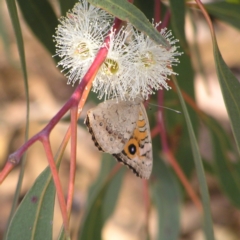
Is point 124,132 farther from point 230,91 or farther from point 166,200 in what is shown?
point 166,200

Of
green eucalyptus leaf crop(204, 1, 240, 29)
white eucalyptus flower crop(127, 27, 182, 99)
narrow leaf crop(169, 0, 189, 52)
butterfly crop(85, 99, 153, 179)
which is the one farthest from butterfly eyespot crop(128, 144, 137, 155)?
green eucalyptus leaf crop(204, 1, 240, 29)

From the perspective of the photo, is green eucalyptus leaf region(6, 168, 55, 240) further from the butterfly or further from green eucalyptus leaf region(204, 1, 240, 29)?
green eucalyptus leaf region(204, 1, 240, 29)

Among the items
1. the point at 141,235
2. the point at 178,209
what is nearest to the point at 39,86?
the point at 141,235

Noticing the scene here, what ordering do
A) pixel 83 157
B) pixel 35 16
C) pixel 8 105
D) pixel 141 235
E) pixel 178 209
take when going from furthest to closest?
1. pixel 8 105
2. pixel 83 157
3. pixel 141 235
4. pixel 178 209
5. pixel 35 16

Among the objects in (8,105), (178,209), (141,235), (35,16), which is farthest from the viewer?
(8,105)

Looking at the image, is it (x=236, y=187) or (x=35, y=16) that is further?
(x=236, y=187)

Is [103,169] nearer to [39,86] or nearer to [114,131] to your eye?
[114,131]
